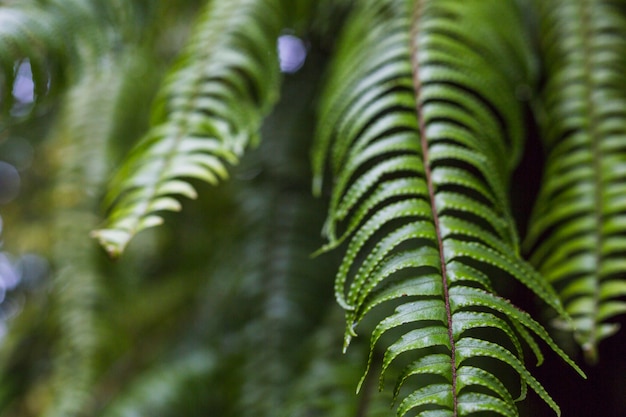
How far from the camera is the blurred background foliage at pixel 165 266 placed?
0.78 meters

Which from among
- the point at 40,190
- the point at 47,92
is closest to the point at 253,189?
the point at 47,92

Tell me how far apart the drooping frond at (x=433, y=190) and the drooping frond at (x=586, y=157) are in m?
0.05

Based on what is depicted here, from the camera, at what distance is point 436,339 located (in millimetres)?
411

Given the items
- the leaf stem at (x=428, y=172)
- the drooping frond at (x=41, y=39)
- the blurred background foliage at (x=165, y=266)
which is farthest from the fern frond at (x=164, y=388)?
the leaf stem at (x=428, y=172)

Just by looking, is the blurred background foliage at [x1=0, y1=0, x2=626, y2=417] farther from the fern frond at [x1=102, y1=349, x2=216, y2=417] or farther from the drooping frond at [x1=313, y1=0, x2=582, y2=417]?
the drooping frond at [x1=313, y1=0, x2=582, y2=417]

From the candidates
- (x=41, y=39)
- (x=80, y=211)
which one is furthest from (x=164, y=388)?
(x=41, y=39)

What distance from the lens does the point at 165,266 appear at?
4.93 ft

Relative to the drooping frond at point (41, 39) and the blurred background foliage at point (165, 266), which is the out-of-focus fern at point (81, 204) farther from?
the drooping frond at point (41, 39)

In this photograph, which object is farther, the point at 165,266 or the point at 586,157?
the point at 165,266

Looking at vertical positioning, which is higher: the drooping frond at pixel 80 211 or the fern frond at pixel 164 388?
the drooping frond at pixel 80 211

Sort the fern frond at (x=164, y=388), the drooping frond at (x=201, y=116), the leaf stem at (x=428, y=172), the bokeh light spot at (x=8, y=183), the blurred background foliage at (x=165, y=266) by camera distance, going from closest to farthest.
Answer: the leaf stem at (x=428, y=172), the drooping frond at (x=201, y=116), the blurred background foliage at (x=165, y=266), the fern frond at (x=164, y=388), the bokeh light spot at (x=8, y=183)

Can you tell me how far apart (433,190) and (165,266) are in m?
1.10

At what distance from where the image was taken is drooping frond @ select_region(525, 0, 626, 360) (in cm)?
62

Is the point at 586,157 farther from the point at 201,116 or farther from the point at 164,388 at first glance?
the point at 164,388
